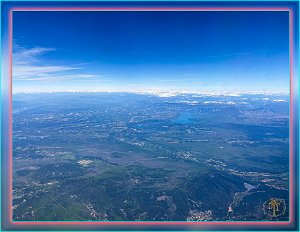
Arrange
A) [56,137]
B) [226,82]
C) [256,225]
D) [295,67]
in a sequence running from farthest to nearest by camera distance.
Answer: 1. [56,137]
2. [226,82]
3. [256,225]
4. [295,67]

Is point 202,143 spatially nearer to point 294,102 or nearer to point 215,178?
point 215,178

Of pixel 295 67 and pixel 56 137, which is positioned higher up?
pixel 295 67

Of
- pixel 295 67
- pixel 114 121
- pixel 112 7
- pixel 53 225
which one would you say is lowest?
pixel 53 225

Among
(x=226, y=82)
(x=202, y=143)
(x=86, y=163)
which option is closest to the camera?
(x=226, y=82)

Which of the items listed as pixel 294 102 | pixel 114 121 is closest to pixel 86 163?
pixel 114 121

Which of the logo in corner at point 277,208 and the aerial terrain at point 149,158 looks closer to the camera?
the logo in corner at point 277,208

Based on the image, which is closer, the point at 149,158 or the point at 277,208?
the point at 277,208

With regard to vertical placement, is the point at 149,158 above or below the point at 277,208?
below

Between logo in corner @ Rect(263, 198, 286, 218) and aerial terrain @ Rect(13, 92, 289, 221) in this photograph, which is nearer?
logo in corner @ Rect(263, 198, 286, 218)
